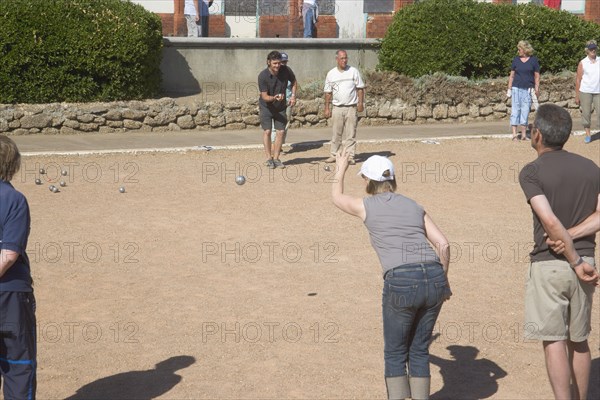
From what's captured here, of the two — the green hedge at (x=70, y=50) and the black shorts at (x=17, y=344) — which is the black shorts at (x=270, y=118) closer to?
the green hedge at (x=70, y=50)

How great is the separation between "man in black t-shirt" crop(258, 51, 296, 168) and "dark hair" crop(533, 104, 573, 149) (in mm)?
9998

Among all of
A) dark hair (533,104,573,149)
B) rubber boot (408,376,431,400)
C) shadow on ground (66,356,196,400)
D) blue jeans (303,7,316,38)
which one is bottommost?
shadow on ground (66,356,196,400)

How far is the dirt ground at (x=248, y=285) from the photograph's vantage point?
7.43m

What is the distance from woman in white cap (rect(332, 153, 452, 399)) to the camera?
6.00 m

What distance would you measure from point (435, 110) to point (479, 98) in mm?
1136

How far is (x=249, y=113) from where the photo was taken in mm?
20438

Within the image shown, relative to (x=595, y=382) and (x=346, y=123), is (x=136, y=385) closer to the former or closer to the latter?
(x=595, y=382)

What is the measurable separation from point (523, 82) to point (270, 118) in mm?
5394

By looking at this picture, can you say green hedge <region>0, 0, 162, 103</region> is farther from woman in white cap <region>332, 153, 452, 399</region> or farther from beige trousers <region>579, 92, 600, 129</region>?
woman in white cap <region>332, 153, 452, 399</region>

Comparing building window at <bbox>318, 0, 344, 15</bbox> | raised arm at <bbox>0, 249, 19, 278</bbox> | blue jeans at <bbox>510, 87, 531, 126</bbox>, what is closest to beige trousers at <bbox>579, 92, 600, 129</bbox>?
blue jeans at <bbox>510, 87, 531, 126</bbox>

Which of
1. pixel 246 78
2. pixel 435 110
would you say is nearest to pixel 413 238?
pixel 435 110

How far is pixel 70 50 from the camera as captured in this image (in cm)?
1964

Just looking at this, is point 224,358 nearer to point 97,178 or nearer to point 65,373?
point 65,373

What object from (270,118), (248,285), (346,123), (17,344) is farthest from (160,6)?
(17,344)
